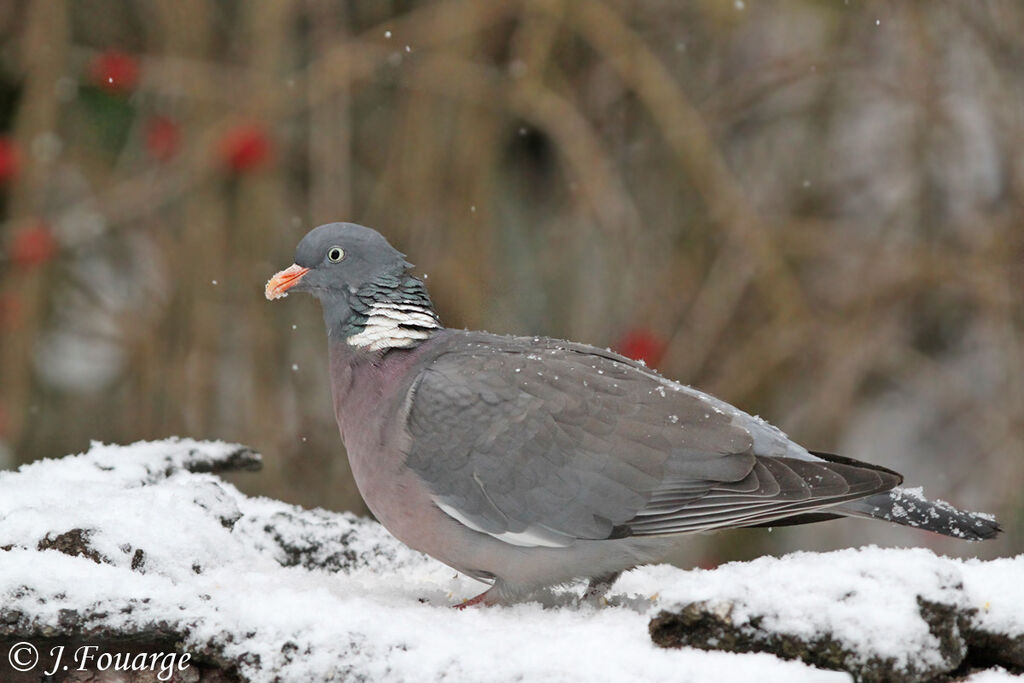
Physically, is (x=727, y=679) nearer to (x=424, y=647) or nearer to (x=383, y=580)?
(x=424, y=647)

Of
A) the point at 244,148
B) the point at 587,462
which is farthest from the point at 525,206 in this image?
the point at 587,462

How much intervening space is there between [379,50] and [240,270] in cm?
113

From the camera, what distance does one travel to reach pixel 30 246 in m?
5.31

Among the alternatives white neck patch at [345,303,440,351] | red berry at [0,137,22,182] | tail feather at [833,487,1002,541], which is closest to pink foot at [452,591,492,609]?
white neck patch at [345,303,440,351]

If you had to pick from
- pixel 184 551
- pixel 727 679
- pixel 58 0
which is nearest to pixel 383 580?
pixel 184 551

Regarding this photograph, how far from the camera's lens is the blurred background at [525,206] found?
17.5 ft

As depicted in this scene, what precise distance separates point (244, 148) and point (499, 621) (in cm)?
325

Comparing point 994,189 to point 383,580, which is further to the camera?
point 994,189

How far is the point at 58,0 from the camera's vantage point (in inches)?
208

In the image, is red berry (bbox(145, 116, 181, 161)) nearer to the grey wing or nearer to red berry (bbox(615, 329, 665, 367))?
red berry (bbox(615, 329, 665, 367))

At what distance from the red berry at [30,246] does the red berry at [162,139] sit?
23.0 inches

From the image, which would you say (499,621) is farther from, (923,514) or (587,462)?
(923,514)

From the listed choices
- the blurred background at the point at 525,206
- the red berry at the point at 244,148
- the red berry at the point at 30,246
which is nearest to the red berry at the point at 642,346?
the blurred background at the point at 525,206

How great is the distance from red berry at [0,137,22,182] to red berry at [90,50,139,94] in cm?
46
